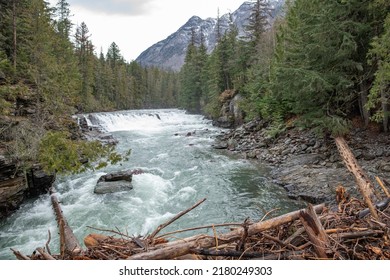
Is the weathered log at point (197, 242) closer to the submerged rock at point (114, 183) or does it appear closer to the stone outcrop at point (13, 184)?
the stone outcrop at point (13, 184)

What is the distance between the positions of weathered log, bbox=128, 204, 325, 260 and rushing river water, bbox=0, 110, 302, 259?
165 inches

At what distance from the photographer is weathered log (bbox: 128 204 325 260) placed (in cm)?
191

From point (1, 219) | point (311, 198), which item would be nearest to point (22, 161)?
point (1, 219)

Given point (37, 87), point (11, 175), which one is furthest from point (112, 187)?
point (37, 87)

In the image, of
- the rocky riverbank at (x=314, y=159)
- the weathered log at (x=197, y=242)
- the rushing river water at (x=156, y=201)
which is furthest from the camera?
the rocky riverbank at (x=314, y=159)

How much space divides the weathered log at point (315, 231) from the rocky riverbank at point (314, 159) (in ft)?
22.7

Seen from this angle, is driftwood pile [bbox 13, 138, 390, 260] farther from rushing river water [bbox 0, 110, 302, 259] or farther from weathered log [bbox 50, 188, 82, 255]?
rushing river water [bbox 0, 110, 302, 259]

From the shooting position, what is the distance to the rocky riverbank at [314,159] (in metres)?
8.85

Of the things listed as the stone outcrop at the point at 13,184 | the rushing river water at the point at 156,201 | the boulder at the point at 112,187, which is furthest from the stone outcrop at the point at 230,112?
the stone outcrop at the point at 13,184

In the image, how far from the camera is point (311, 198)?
8469 mm

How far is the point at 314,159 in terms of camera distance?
11.6 metres

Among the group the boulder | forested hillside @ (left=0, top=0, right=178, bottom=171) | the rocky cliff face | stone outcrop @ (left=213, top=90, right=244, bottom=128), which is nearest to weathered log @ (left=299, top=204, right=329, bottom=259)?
forested hillside @ (left=0, top=0, right=178, bottom=171)

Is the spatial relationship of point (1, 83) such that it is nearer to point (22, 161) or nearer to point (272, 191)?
point (22, 161)
